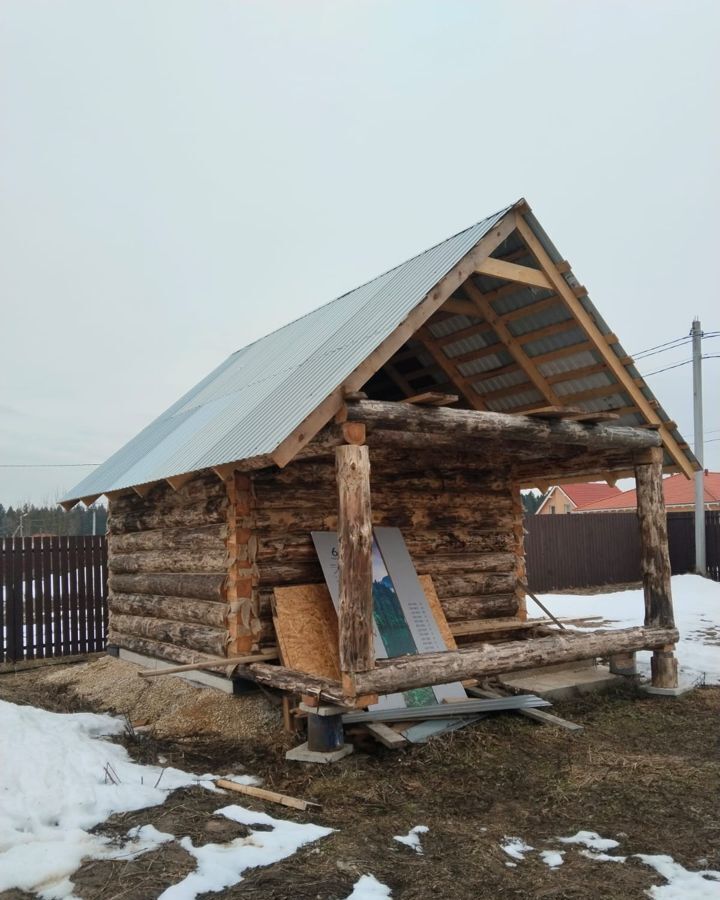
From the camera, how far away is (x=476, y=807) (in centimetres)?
588

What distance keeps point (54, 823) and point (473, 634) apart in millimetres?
6793

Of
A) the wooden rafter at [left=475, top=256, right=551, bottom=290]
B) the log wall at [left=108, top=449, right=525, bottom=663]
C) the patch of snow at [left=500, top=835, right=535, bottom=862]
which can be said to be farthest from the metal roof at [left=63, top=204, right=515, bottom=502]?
the patch of snow at [left=500, top=835, right=535, bottom=862]

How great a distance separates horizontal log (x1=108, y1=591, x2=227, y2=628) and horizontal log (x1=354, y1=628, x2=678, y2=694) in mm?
2495

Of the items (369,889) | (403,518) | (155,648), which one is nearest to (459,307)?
(403,518)

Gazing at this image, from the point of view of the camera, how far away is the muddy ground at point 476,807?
14.8ft

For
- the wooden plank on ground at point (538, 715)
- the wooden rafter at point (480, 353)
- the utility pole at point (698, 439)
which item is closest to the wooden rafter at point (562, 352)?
the wooden rafter at point (480, 353)

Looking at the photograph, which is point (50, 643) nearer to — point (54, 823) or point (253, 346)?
point (253, 346)

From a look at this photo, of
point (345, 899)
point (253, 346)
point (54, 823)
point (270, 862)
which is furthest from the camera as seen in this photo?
point (253, 346)

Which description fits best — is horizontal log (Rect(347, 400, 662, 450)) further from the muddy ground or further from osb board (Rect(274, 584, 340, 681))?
the muddy ground

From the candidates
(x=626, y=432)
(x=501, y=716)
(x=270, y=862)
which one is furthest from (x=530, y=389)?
(x=270, y=862)

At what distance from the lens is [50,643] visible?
1391 centimetres

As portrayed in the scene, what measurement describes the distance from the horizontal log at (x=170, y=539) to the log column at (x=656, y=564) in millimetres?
5331

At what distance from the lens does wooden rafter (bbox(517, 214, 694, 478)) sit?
8500mm

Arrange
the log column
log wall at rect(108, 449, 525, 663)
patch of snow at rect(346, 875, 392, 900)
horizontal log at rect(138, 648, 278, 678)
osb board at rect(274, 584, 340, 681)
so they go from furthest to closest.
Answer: the log column
log wall at rect(108, 449, 525, 663)
osb board at rect(274, 584, 340, 681)
horizontal log at rect(138, 648, 278, 678)
patch of snow at rect(346, 875, 392, 900)
